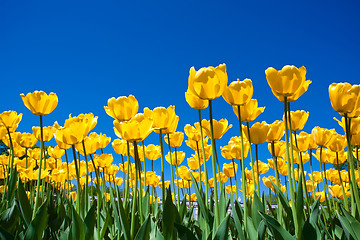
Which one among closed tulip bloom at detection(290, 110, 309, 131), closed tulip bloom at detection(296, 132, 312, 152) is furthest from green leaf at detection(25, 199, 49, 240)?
closed tulip bloom at detection(296, 132, 312, 152)

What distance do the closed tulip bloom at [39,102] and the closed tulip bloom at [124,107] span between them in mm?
590

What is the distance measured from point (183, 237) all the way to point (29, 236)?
1096 millimetres

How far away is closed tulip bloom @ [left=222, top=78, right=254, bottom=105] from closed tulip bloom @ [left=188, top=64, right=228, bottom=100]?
5.5 inches

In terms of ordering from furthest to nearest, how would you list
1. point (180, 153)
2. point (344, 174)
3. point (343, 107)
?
point (180, 153) < point (344, 174) < point (343, 107)

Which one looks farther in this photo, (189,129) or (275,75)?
(189,129)

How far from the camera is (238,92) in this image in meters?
2.02

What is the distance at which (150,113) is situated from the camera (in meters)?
2.38

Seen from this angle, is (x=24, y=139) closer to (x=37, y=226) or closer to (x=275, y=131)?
(x=37, y=226)

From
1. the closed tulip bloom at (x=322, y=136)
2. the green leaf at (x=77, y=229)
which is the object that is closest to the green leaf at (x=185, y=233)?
the green leaf at (x=77, y=229)

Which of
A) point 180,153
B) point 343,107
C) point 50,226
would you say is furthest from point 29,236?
point 180,153

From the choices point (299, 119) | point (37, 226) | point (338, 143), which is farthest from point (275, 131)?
point (37, 226)

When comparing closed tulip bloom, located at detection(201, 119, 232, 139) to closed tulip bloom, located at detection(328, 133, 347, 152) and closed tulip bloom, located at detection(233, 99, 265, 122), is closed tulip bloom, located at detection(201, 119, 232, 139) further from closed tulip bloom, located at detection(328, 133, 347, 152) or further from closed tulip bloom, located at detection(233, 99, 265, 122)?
closed tulip bloom, located at detection(328, 133, 347, 152)

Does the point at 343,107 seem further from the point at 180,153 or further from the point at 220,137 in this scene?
the point at 180,153

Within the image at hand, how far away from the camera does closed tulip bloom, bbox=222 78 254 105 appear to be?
2012mm
